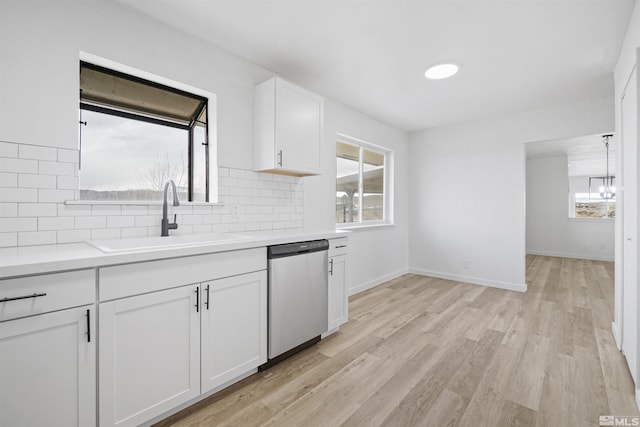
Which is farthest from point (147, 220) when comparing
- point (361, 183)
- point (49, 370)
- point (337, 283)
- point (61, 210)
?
point (361, 183)

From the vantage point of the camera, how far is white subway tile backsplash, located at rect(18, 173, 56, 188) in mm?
1551

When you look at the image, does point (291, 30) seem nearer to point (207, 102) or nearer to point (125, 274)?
point (207, 102)

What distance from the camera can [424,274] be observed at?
16.2 ft

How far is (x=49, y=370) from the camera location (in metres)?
1.20

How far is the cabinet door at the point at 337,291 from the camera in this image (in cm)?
260

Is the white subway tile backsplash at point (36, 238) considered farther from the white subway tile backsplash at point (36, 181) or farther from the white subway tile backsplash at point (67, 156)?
the white subway tile backsplash at point (67, 156)

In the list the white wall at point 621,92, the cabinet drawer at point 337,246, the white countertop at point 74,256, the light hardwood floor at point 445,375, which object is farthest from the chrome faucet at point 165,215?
the white wall at point 621,92

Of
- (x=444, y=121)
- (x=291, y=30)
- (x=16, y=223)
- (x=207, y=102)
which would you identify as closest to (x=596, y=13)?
(x=291, y=30)

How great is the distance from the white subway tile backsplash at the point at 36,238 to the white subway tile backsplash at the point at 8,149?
16.1 inches

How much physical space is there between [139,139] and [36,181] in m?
0.75

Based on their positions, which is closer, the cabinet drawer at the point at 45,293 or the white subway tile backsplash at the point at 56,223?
the cabinet drawer at the point at 45,293

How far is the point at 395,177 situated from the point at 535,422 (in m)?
3.60

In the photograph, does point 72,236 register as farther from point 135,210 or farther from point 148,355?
point 148,355

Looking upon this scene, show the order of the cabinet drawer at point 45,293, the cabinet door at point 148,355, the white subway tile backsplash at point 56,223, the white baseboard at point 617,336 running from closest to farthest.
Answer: the cabinet drawer at point 45,293 < the cabinet door at point 148,355 < the white subway tile backsplash at point 56,223 < the white baseboard at point 617,336
